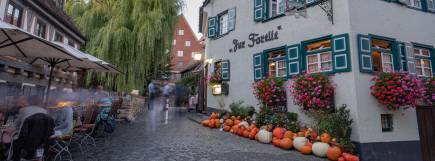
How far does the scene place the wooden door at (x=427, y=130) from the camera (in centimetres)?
837

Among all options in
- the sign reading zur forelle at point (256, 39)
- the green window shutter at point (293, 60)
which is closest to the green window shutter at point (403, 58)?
the green window shutter at point (293, 60)

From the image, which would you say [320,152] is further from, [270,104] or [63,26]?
[63,26]

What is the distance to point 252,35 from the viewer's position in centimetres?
1124

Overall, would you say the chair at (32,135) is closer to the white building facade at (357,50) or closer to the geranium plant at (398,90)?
the white building facade at (357,50)

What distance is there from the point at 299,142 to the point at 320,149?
0.62 meters

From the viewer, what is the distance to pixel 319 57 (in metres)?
8.65

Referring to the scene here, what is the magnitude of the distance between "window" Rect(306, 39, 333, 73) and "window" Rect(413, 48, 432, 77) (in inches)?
131

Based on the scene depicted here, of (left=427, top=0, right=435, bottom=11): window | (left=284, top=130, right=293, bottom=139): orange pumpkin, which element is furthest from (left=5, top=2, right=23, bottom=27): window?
(left=427, top=0, right=435, bottom=11): window

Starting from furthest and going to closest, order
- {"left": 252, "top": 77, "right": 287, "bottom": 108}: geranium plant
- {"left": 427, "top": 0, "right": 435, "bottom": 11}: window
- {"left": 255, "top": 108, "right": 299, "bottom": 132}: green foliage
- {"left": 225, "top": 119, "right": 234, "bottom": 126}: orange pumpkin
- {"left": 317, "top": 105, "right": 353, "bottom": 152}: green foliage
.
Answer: {"left": 225, "top": 119, "right": 234, "bottom": 126}: orange pumpkin < {"left": 427, "top": 0, "right": 435, "bottom": 11}: window < {"left": 252, "top": 77, "right": 287, "bottom": 108}: geranium plant < {"left": 255, "top": 108, "right": 299, "bottom": 132}: green foliage < {"left": 317, "top": 105, "right": 353, "bottom": 152}: green foliage

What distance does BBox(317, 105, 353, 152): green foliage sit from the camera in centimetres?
691

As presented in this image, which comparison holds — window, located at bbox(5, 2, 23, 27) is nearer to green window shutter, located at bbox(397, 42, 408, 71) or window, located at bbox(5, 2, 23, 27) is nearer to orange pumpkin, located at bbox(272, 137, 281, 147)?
orange pumpkin, located at bbox(272, 137, 281, 147)

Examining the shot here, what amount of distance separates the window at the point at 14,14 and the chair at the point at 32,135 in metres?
5.72

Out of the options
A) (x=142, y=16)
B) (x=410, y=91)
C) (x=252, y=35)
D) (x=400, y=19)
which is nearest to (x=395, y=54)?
(x=400, y=19)

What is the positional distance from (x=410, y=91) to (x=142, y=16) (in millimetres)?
12262
